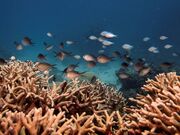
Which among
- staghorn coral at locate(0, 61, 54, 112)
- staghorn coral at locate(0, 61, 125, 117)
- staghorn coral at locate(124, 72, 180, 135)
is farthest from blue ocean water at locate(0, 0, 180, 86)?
staghorn coral at locate(124, 72, 180, 135)

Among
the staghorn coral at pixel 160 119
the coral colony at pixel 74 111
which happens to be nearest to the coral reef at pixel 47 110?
the coral colony at pixel 74 111

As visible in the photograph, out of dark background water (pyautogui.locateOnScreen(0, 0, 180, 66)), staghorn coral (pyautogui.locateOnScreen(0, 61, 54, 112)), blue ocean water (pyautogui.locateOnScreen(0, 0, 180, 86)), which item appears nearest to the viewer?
staghorn coral (pyautogui.locateOnScreen(0, 61, 54, 112))

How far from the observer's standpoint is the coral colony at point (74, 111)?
10.8ft

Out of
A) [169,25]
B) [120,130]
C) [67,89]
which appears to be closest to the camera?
[120,130]

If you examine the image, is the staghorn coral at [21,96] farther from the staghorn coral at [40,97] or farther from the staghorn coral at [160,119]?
the staghorn coral at [160,119]

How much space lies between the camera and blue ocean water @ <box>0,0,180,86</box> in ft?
157

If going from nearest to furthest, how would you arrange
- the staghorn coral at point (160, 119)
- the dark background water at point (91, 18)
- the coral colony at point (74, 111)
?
1. the staghorn coral at point (160, 119)
2. the coral colony at point (74, 111)
3. the dark background water at point (91, 18)

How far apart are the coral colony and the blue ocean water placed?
21.7 m

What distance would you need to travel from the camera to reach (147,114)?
3.53 meters

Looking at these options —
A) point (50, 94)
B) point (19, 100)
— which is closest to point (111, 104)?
point (50, 94)

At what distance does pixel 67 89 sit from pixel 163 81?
1734mm

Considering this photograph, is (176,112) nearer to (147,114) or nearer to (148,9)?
(147,114)

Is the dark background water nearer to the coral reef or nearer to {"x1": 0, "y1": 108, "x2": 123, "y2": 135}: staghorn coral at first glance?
the coral reef

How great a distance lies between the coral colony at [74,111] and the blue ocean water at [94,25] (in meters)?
21.7
